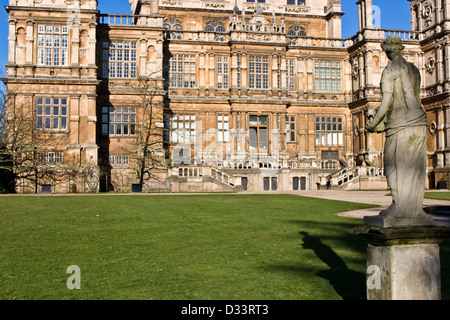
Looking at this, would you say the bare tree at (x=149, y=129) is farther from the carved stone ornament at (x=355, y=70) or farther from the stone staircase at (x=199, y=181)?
the carved stone ornament at (x=355, y=70)

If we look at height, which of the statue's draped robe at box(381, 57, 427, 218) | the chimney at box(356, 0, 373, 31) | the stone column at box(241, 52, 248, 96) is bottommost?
the statue's draped robe at box(381, 57, 427, 218)

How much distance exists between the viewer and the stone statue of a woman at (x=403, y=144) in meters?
5.71

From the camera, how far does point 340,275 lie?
8070 mm

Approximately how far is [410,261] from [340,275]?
2729mm

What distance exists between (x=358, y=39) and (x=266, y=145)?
568 inches

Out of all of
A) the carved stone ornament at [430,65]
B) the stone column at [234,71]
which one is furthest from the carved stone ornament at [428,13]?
the stone column at [234,71]

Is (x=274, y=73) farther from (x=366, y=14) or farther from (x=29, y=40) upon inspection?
(x=29, y=40)

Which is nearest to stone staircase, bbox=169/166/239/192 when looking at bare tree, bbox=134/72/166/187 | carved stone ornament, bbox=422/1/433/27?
bare tree, bbox=134/72/166/187

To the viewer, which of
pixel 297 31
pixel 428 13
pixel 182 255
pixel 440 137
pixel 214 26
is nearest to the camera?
pixel 182 255

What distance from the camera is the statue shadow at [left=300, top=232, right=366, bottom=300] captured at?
7035 mm

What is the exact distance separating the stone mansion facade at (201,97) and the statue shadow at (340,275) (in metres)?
23.5

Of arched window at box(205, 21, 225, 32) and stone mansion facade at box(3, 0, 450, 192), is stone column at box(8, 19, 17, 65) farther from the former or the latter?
arched window at box(205, 21, 225, 32)

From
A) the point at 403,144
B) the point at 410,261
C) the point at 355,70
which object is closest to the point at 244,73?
the point at 355,70

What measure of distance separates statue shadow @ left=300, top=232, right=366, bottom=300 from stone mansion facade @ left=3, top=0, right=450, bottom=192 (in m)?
23.5
